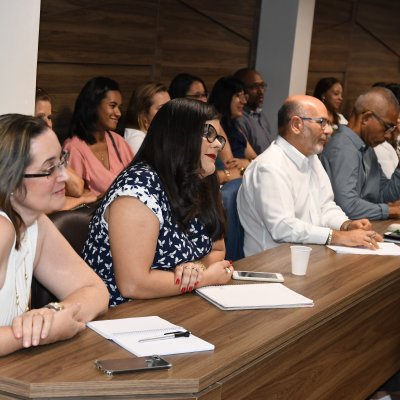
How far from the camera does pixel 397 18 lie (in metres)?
9.31

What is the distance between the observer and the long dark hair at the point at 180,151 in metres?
2.78

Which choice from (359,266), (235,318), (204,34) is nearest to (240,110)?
(204,34)

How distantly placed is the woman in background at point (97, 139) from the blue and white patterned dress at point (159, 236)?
2.00 m

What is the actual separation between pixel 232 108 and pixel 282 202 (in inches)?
102

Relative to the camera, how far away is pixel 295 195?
371cm

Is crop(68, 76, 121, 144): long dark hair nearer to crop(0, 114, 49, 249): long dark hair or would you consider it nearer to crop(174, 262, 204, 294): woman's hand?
crop(174, 262, 204, 294): woman's hand

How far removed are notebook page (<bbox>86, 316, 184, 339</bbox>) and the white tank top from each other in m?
0.20

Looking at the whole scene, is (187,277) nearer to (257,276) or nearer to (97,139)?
(257,276)

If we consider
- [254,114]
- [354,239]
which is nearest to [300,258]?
[354,239]

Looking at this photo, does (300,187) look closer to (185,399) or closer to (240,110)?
(185,399)

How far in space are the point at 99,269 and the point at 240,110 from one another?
346cm

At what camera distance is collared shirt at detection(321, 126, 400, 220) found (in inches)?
164

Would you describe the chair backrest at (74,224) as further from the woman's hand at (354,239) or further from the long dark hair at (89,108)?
the long dark hair at (89,108)

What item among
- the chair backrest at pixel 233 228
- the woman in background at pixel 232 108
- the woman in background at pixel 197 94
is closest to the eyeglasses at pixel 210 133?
the chair backrest at pixel 233 228
